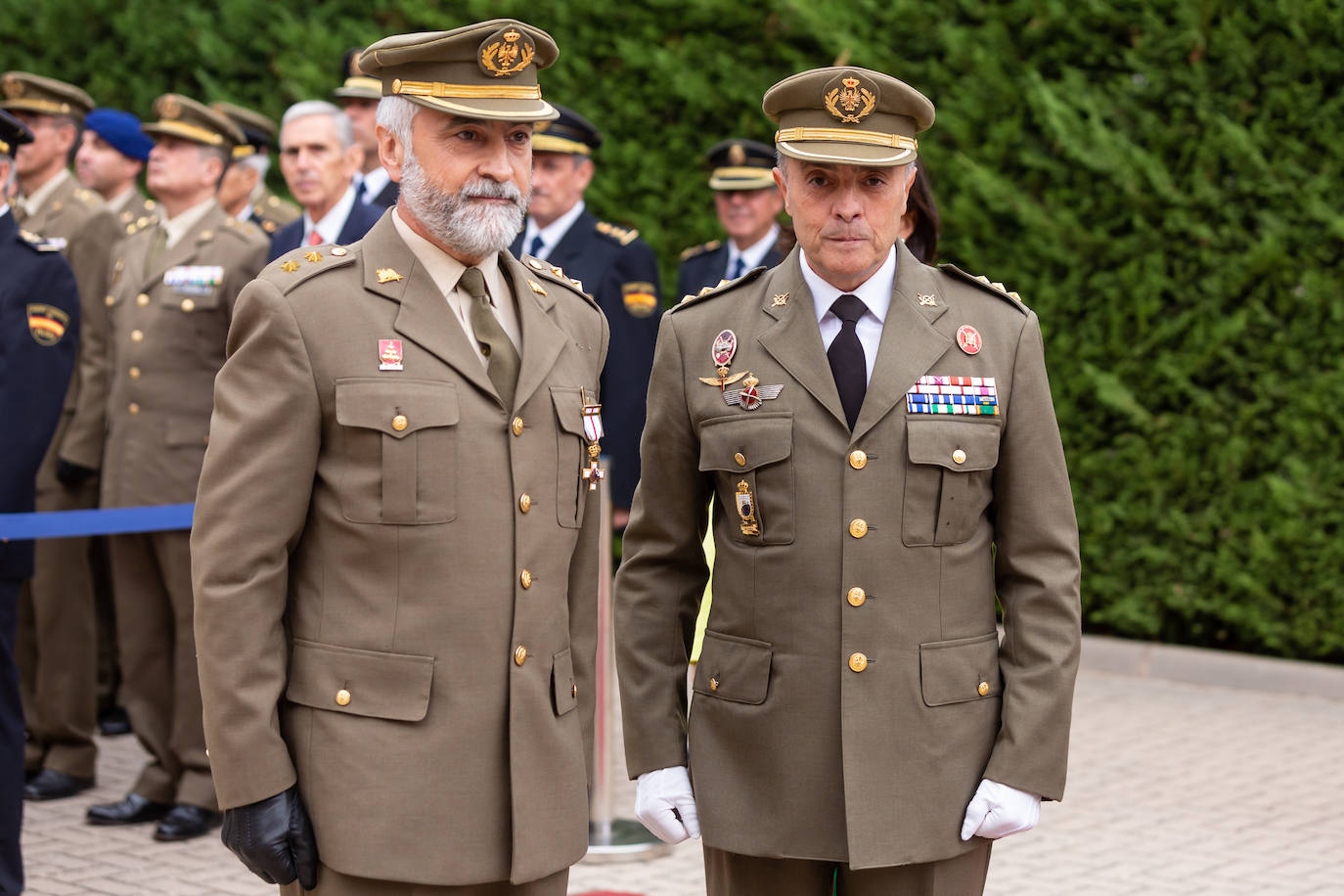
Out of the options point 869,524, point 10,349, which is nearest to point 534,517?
point 869,524

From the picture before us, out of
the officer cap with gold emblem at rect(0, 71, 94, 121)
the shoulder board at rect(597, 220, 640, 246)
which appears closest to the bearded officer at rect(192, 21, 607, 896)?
the shoulder board at rect(597, 220, 640, 246)

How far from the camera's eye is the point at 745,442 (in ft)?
10.1

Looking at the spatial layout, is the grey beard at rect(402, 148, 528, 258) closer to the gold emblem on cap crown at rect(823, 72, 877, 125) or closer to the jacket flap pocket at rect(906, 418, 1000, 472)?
the gold emblem on cap crown at rect(823, 72, 877, 125)

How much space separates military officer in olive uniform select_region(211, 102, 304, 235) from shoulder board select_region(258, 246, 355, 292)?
6.14 metres

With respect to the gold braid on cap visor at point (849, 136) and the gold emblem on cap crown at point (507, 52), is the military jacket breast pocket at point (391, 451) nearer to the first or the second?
the gold emblem on cap crown at point (507, 52)

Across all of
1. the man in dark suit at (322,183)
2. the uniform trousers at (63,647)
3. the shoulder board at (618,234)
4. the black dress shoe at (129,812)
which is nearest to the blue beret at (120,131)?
the uniform trousers at (63,647)

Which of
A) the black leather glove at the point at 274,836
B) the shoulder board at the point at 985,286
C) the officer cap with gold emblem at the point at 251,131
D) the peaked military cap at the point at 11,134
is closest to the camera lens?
the black leather glove at the point at 274,836

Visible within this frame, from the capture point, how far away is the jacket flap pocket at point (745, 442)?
9.98ft

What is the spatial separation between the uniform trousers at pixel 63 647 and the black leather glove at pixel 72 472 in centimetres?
6

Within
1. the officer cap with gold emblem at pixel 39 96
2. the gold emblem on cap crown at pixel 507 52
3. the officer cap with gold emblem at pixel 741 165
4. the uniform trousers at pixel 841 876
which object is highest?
the gold emblem on cap crown at pixel 507 52

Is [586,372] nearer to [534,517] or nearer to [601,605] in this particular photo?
[534,517]

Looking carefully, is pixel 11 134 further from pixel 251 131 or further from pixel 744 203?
pixel 251 131

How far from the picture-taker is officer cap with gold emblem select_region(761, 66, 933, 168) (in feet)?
10.1

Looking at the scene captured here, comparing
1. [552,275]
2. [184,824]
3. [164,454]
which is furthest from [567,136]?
[552,275]
